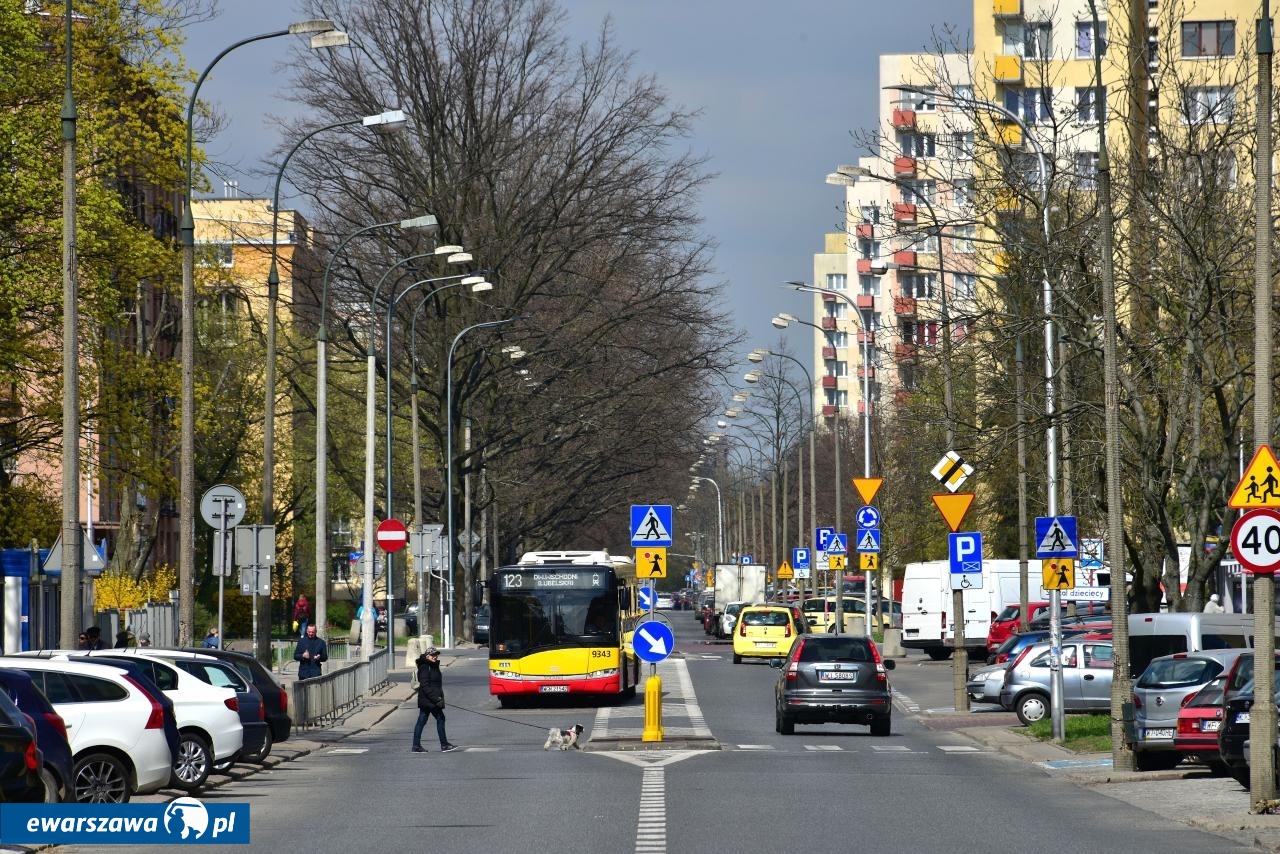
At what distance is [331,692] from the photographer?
113 ft

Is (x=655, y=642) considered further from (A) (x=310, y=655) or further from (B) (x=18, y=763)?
(B) (x=18, y=763)

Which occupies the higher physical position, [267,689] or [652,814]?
[267,689]

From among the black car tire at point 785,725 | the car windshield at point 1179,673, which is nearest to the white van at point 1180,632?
the black car tire at point 785,725

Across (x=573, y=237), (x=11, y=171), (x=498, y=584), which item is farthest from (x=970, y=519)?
(x=11, y=171)

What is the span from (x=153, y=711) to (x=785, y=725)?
13.5 metres

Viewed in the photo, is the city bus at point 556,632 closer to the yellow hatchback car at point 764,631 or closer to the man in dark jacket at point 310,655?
the man in dark jacket at point 310,655

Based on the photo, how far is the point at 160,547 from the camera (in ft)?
302

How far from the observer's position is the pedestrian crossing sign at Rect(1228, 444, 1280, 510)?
61.5 feet

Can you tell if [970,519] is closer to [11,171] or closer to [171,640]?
[171,640]

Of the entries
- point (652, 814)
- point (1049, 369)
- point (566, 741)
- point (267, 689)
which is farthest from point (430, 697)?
point (1049, 369)

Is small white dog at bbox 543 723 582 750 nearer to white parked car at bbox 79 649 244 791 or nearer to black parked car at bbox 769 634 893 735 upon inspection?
black parked car at bbox 769 634 893 735

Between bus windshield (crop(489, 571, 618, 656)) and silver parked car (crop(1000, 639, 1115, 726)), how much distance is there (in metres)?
7.92

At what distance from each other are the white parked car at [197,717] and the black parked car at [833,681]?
9288 mm

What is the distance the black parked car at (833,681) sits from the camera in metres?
30.0
